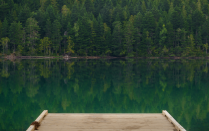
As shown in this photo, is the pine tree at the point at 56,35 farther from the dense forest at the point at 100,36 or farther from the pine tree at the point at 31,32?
the pine tree at the point at 31,32

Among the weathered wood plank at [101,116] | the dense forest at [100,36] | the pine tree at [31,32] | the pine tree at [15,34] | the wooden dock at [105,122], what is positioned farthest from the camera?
the dense forest at [100,36]

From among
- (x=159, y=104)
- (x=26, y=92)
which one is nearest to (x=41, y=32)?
(x=26, y=92)

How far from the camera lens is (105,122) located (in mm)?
7605

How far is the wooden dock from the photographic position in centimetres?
705

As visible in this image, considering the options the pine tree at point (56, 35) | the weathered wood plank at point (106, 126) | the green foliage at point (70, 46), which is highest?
the pine tree at point (56, 35)

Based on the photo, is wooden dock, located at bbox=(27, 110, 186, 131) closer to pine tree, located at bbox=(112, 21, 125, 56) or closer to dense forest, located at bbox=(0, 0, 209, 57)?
dense forest, located at bbox=(0, 0, 209, 57)

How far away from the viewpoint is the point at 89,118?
801 centimetres

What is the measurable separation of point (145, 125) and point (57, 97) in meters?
8.01

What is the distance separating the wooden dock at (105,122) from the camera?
7051 mm

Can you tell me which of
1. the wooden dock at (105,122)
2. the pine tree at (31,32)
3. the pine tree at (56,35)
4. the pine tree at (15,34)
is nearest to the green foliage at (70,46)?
the pine tree at (56,35)

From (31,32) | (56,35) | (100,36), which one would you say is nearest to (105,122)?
(31,32)

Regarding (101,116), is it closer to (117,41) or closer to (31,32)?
(31,32)

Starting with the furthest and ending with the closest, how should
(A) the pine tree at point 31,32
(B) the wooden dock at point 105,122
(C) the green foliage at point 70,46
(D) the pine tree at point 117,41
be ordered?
1. (D) the pine tree at point 117,41
2. (C) the green foliage at point 70,46
3. (A) the pine tree at point 31,32
4. (B) the wooden dock at point 105,122

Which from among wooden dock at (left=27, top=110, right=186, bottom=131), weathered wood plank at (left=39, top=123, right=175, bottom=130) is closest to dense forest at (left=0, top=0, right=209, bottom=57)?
wooden dock at (left=27, top=110, right=186, bottom=131)
